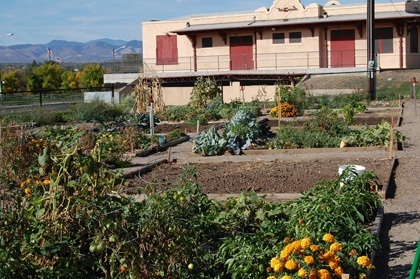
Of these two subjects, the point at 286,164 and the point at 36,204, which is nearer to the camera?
the point at 36,204

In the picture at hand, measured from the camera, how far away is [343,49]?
47844 mm

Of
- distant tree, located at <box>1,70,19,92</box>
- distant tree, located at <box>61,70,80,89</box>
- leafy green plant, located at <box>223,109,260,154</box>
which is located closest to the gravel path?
leafy green plant, located at <box>223,109,260,154</box>

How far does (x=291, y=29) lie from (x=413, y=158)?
33857 millimetres

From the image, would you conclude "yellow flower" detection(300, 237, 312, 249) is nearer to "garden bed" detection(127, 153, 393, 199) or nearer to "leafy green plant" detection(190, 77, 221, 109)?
"garden bed" detection(127, 153, 393, 199)

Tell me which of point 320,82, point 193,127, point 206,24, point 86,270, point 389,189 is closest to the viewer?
point 86,270

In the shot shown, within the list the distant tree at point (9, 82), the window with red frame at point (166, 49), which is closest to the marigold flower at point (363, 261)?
the window with red frame at point (166, 49)

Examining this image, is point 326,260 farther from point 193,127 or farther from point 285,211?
point 193,127

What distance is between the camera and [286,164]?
15.9 m

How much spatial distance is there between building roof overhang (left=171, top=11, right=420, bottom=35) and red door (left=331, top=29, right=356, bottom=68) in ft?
3.53

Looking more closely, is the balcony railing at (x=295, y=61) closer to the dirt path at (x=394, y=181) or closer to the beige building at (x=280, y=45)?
the beige building at (x=280, y=45)

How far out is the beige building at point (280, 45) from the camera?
151 ft

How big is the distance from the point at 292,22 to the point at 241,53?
4.79 m

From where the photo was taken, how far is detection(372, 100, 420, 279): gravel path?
26.8 ft

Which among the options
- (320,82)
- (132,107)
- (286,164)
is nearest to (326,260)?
(286,164)
